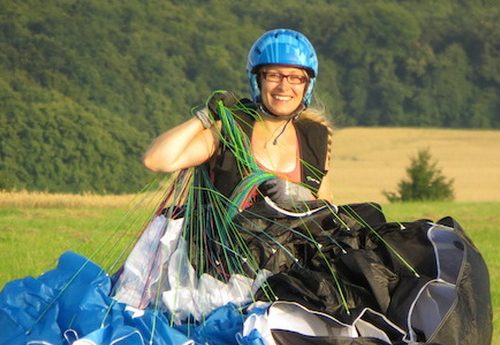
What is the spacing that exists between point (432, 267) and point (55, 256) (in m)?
6.85

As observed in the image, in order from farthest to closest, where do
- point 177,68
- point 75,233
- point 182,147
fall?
1. point 177,68
2. point 75,233
3. point 182,147

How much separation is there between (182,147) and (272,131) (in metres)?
0.46

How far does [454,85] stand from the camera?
7219cm

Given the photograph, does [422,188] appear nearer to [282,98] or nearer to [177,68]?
[282,98]

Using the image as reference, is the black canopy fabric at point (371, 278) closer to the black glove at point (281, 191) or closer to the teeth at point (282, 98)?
the black glove at point (281, 191)

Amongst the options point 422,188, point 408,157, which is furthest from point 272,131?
point 408,157

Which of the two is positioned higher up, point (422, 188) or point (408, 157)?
point (422, 188)

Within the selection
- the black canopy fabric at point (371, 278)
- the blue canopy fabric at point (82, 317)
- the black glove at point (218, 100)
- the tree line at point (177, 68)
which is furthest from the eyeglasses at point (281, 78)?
the tree line at point (177, 68)

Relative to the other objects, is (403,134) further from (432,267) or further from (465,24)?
(432,267)

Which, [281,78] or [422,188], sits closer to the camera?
[281,78]

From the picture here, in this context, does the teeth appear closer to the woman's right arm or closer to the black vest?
the black vest

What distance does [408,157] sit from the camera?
174 ft

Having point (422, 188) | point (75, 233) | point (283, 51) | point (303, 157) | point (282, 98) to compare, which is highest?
point (283, 51)

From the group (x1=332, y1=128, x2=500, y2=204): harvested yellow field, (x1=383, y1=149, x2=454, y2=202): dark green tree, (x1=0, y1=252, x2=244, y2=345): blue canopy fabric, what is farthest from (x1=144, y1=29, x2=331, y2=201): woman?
(x1=332, y1=128, x2=500, y2=204): harvested yellow field
